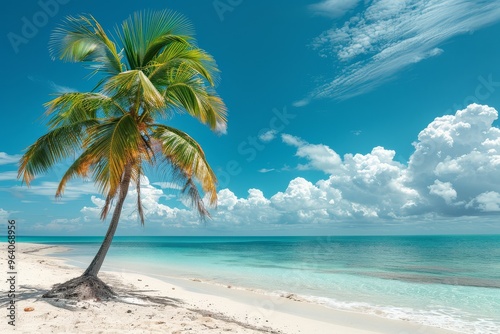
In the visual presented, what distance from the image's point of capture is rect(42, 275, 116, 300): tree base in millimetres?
6938

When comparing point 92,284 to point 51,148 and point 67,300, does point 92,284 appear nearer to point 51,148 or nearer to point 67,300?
point 67,300

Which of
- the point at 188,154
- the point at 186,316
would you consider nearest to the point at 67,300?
the point at 186,316

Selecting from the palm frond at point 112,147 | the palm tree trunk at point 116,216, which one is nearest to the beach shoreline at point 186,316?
the palm tree trunk at point 116,216

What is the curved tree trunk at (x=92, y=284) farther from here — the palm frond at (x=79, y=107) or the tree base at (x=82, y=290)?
the palm frond at (x=79, y=107)

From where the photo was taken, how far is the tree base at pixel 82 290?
22.8ft

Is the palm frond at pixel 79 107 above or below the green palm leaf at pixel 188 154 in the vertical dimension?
above

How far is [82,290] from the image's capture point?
278 inches

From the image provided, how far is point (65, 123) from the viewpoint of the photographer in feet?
26.2

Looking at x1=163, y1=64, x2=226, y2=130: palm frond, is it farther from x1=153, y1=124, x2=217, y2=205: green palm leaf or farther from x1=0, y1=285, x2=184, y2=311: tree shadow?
x1=0, y1=285, x2=184, y2=311: tree shadow

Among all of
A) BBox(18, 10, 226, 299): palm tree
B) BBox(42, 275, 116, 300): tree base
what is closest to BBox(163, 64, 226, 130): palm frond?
BBox(18, 10, 226, 299): palm tree

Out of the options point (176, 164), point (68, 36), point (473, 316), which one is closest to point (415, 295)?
point (473, 316)

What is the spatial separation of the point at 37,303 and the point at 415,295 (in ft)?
38.8

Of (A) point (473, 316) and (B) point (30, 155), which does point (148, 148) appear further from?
(A) point (473, 316)

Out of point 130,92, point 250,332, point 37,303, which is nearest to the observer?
point 250,332
